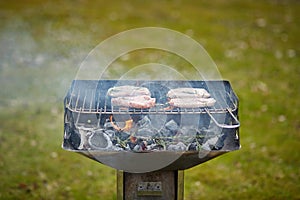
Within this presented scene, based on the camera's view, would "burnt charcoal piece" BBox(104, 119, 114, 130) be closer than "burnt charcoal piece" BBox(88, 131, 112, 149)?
→ No

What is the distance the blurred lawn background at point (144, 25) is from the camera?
6.31 meters

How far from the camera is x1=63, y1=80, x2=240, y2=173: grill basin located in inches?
162

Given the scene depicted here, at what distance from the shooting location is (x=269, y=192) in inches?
240

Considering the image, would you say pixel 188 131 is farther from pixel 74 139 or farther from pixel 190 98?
pixel 74 139

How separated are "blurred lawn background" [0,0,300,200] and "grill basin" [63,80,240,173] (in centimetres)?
190

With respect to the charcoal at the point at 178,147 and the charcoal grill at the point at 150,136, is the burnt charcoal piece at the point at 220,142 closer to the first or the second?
the charcoal grill at the point at 150,136

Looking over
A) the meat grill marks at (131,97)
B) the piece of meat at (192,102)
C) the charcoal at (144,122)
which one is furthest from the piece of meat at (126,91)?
the charcoal at (144,122)

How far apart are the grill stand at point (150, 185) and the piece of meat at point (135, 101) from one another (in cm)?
55

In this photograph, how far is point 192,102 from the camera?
14.8ft

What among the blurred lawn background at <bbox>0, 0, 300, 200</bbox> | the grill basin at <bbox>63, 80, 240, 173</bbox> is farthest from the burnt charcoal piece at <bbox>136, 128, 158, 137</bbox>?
the blurred lawn background at <bbox>0, 0, 300, 200</bbox>

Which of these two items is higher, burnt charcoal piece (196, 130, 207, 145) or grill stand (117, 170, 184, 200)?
burnt charcoal piece (196, 130, 207, 145)

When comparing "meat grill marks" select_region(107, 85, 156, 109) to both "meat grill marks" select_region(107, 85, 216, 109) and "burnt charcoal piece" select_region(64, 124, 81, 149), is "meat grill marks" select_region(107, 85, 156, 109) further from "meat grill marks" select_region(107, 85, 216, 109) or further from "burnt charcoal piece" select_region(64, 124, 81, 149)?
"burnt charcoal piece" select_region(64, 124, 81, 149)

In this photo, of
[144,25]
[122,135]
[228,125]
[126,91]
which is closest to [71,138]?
[122,135]

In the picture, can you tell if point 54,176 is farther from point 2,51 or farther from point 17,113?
point 2,51
